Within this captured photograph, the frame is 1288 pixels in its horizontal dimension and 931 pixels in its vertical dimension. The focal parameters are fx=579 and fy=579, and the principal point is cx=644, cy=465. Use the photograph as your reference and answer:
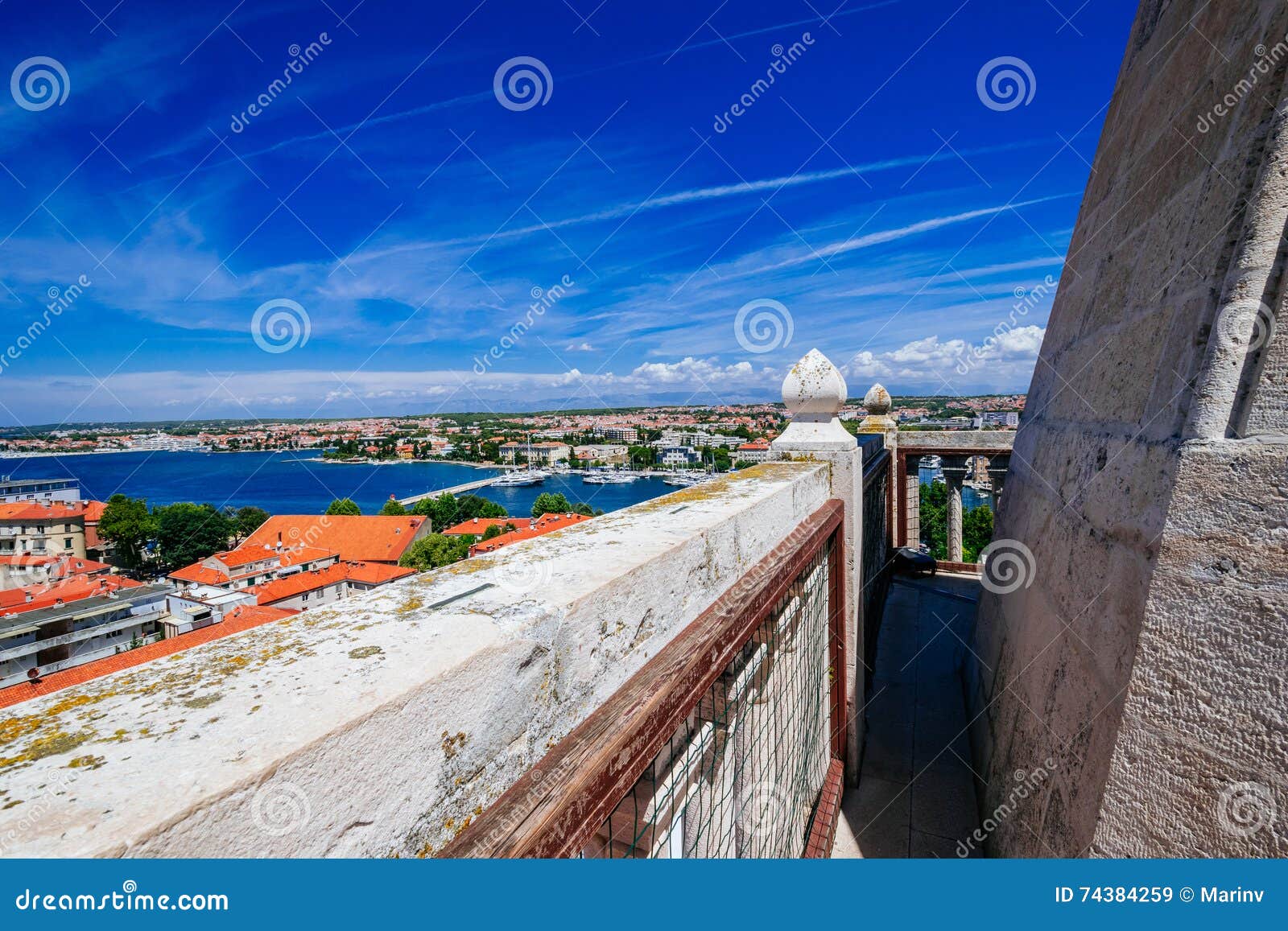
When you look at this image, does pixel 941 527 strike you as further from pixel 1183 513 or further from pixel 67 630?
pixel 67 630

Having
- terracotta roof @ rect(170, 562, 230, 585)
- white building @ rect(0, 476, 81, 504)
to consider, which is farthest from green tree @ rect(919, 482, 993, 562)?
white building @ rect(0, 476, 81, 504)

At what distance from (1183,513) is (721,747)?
5.87 ft

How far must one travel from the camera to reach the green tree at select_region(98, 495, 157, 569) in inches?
1225

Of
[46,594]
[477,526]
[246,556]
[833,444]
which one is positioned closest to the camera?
[833,444]

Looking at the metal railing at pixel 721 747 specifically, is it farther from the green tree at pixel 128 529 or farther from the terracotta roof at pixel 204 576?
the green tree at pixel 128 529

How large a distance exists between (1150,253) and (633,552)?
9.32ft

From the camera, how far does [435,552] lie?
35.1 metres

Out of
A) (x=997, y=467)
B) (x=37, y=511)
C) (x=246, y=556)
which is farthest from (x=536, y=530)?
(x=997, y=467)

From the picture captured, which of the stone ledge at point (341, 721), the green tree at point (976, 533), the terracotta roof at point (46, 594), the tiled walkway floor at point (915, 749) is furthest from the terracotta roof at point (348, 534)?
the stone ledge at point (341, 721)

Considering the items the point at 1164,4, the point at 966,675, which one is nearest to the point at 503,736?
the point at 1164,4

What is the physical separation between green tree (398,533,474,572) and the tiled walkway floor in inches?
1159

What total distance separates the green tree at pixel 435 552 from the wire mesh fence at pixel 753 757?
31.4m

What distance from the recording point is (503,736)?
1.14m

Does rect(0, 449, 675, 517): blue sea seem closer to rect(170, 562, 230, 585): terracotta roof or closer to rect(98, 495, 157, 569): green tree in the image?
rect(98, 495, 157, 569): green tree
